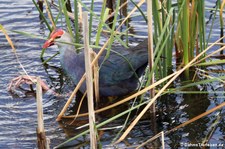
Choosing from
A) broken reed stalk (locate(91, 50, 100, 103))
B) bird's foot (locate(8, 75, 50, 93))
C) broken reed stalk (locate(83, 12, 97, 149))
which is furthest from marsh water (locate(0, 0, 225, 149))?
broken reed stalk (locate(83, 12, 97, 149))

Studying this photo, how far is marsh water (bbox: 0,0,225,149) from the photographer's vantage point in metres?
4.25

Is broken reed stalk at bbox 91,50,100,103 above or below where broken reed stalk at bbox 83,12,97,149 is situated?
below

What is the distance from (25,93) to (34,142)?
1.10m

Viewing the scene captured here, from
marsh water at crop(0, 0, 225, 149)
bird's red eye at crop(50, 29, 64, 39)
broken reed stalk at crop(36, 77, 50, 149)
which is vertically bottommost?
marsh water at crop(0, 0, 225, 149)

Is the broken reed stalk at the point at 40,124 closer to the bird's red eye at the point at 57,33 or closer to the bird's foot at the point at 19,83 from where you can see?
the bird's foot at the point at 19,83

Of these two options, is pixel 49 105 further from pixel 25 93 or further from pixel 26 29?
pixel 26 29

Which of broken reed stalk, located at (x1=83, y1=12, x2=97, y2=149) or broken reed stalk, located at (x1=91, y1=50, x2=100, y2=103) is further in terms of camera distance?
broken reed stalk, located at (x1=91, y1=50, x2=100, y2=103)

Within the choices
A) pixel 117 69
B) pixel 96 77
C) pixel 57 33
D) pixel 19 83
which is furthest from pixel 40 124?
pixel 57 33

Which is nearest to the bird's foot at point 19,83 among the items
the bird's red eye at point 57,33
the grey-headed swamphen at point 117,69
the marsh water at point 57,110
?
the marsh water at point 57,110

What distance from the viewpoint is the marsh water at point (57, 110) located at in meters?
4.25

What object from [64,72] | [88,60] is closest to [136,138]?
[88,60]

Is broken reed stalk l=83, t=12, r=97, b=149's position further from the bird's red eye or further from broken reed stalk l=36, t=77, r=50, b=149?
the bird's red eye

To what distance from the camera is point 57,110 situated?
4863 millimetres

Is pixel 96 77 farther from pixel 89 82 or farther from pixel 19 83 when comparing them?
pixel 89 82
